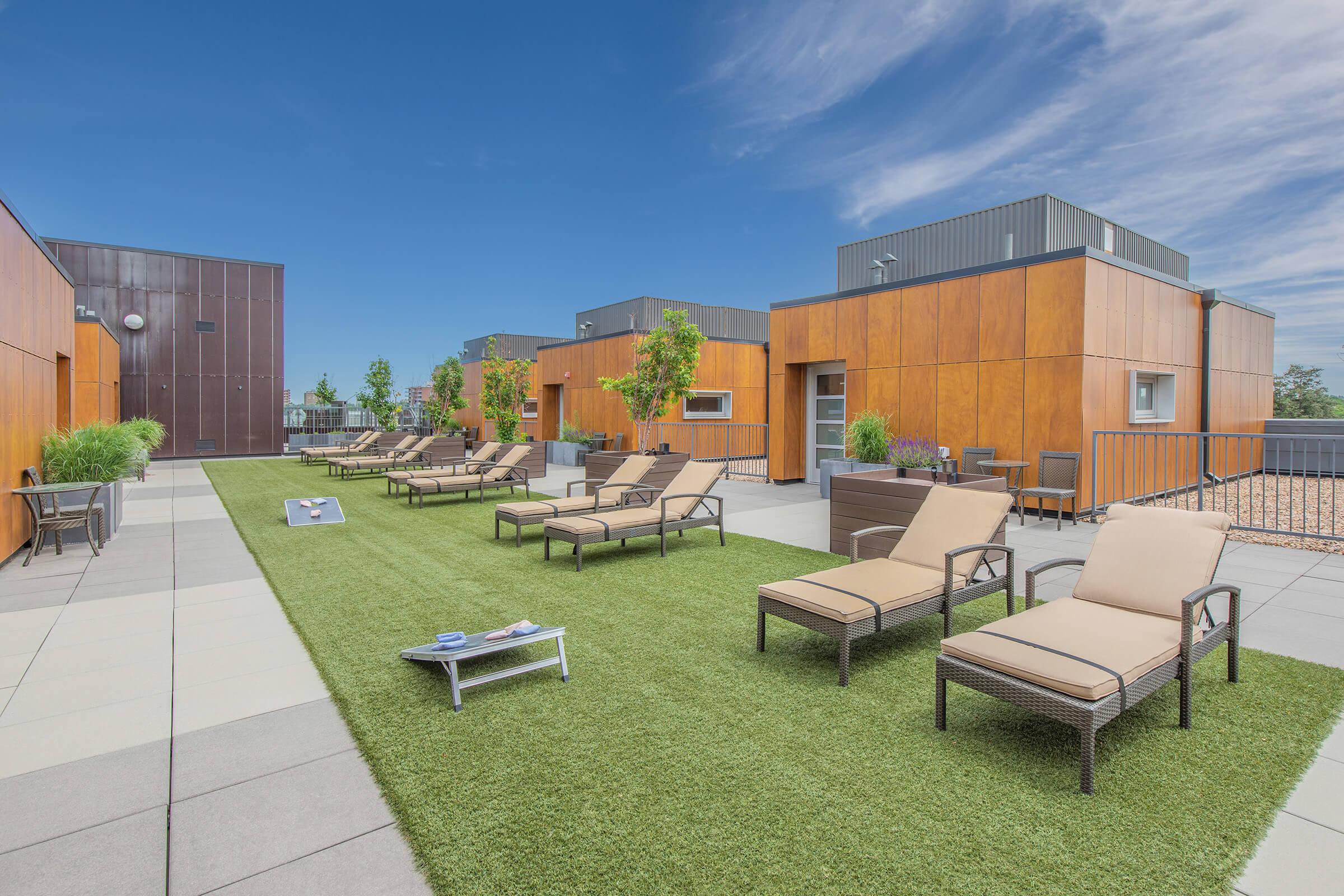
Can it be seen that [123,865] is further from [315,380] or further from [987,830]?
[315,380]

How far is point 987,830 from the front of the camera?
85.5 inches

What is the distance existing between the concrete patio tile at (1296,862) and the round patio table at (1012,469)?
6254 mm

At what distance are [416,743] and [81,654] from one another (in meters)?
2.75

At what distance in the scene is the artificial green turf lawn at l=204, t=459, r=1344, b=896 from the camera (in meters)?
2.00

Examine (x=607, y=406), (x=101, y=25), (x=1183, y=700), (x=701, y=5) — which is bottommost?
(x=1183, y=700)

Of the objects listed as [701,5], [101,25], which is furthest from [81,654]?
[101,25]

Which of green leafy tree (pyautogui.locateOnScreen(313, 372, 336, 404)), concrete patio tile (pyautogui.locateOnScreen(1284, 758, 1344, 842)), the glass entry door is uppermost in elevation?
green leafy tree (pyautogui.locateOnScreen(313, 372, 336, 404))

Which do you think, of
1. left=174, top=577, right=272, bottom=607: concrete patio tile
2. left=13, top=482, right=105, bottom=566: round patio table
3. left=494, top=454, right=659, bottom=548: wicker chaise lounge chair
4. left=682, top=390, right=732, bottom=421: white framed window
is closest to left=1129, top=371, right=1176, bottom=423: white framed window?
left=494, top=454, right=659, bottom=548: wicker chaise lounge chair

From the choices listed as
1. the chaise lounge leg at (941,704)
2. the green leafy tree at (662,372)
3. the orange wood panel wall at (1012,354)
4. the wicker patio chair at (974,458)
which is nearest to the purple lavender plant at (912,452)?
the orange wood panel wall at (1012,354)

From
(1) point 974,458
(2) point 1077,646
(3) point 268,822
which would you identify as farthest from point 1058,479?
(3) point 268,822

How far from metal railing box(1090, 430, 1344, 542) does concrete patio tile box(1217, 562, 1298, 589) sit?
772 millimetres

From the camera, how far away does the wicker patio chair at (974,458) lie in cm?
921

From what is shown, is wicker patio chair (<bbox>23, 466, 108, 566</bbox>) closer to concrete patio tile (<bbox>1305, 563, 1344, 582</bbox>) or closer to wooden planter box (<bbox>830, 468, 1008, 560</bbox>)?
wooden planter box (<bbox>830, 468, 1008, 560</bbox>)

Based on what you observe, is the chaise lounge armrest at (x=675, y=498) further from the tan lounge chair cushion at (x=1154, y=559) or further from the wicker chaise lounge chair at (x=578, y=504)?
the tan lounge chair cushion at (x=1154, y=559)
